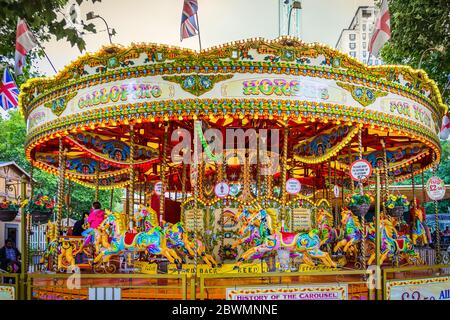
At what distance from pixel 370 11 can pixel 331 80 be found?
92.5 m

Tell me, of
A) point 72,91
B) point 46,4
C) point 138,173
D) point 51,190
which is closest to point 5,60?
point 138,173

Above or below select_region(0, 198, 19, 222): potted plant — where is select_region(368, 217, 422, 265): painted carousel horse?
below

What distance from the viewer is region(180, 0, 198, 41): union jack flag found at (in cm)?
1020

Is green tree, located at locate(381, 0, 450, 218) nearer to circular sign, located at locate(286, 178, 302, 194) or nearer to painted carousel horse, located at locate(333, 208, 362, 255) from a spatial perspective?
circular sign, located at locate(286, 178, 302, 194)

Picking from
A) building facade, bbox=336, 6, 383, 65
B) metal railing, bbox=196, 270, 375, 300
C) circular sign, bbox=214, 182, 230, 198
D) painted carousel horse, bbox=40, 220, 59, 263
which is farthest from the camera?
building facade, bbox=336, 6, 383, 65

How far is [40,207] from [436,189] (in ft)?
31.3

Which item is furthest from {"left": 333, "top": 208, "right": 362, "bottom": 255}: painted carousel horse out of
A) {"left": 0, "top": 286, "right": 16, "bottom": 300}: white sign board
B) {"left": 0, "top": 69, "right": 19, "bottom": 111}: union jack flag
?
{"left": 0, "top": 69, "right": 19, "bottom": 111}: union jack flag

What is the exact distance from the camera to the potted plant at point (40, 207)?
36.7ft

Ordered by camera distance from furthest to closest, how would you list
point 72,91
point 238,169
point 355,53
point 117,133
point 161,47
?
point 355,53
point 238,169
point 117,133
point 72,91
point 161,47

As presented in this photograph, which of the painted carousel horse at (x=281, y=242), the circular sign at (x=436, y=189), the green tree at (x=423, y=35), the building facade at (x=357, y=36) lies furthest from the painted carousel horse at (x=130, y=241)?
the building facade at (x=357, y=36)

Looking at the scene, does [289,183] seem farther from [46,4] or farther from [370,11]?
[370,11]

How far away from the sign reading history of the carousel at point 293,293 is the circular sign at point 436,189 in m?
6.60

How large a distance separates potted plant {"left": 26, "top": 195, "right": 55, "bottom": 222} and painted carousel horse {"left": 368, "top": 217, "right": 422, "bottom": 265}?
7.41m

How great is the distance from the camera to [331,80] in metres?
9.51
